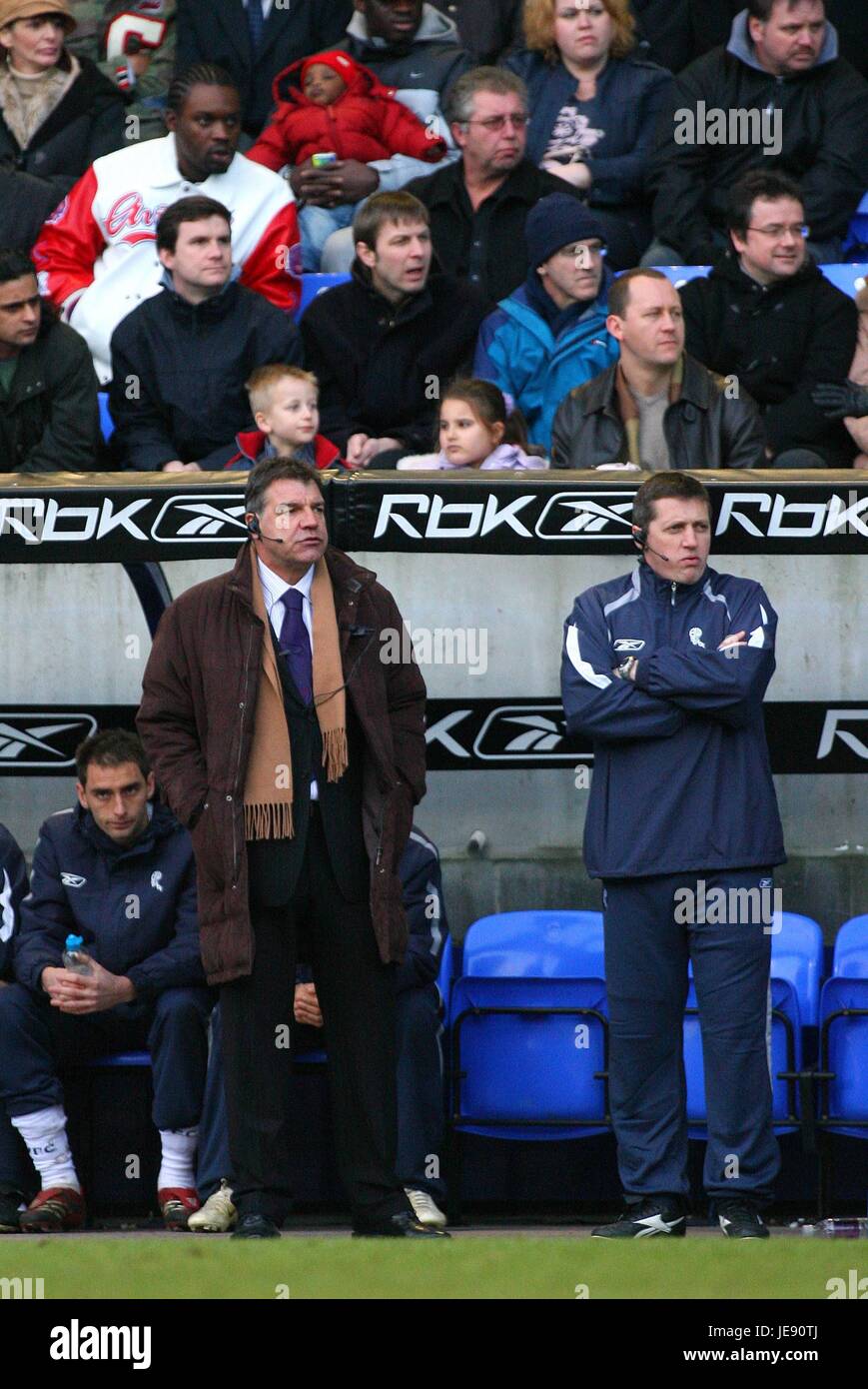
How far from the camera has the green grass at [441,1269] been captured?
4.39m

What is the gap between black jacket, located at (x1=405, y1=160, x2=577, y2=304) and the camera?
888cm

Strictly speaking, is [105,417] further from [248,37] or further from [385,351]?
[248,37]

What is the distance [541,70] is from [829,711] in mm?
3572

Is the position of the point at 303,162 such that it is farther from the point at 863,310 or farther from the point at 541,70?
the point at 863,310

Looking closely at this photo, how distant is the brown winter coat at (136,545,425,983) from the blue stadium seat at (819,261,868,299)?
11.4ft

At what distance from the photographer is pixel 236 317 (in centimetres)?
830

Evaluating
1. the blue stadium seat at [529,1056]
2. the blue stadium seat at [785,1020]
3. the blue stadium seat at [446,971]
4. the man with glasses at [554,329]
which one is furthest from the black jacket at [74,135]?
the blue stadium seat at [785,1020]

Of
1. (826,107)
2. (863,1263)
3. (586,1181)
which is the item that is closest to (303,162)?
(826,107)

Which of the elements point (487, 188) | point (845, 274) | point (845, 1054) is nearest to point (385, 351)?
point (487, 188)

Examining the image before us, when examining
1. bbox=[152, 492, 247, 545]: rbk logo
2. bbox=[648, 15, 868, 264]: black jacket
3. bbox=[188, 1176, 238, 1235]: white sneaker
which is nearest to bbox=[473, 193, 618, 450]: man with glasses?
bbox=[648, 15, 868, 264]: black jacket

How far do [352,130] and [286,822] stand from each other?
4652 mm

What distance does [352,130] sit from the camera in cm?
953

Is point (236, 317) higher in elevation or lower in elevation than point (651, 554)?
higher

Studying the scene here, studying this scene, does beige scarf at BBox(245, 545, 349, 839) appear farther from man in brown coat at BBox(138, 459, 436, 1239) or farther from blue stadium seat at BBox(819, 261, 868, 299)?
blue stadium seat at BBox(819, 261, 868, 299)
